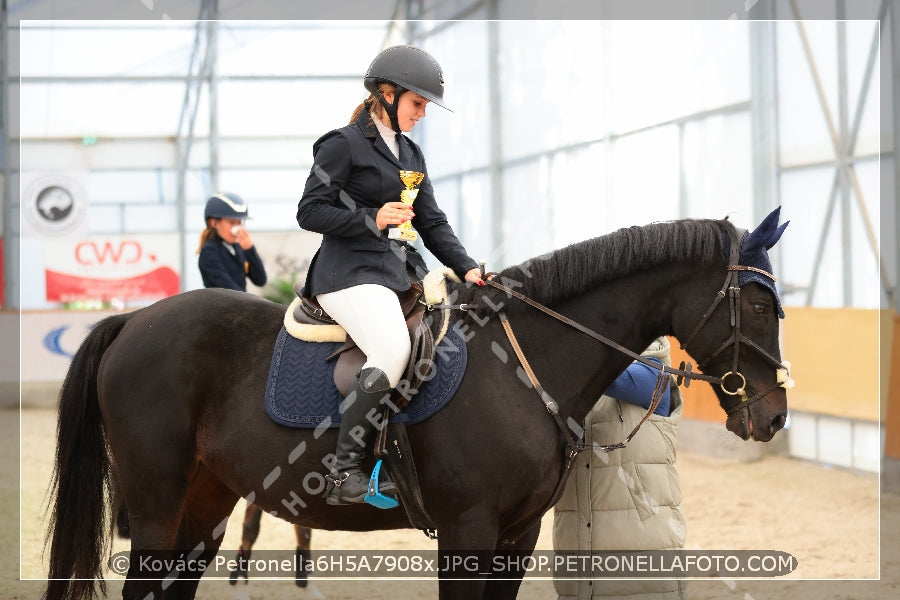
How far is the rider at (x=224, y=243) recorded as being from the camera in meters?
5.12

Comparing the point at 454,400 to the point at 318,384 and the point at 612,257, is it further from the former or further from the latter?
the point at 612,257

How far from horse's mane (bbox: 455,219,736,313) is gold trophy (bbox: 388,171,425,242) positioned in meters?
0.35

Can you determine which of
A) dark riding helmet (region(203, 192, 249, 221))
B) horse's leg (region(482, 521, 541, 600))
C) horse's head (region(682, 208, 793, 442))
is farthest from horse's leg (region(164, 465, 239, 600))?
dark riding helmet (region(203, 192, 249, 221))

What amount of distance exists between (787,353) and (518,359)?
6995mm

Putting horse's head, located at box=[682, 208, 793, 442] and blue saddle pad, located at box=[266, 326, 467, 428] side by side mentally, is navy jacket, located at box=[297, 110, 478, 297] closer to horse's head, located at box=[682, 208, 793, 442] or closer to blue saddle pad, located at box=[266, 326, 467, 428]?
blue saddle pad, located at box=[266, 326, 467, 428]

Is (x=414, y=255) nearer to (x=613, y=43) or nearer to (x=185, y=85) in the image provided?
(x=613, y=43)

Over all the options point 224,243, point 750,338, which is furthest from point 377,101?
point 224,243

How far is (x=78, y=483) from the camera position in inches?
133

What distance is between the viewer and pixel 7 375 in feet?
40.5

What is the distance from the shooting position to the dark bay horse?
2.78m

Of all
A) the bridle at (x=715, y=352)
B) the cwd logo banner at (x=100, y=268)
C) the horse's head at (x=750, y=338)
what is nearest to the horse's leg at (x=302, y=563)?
the bridle at (x=715, y=352)

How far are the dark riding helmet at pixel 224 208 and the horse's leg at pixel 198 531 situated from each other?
6.93 ft

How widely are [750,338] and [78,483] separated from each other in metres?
2.56

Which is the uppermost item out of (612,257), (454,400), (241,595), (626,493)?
(612,257)
